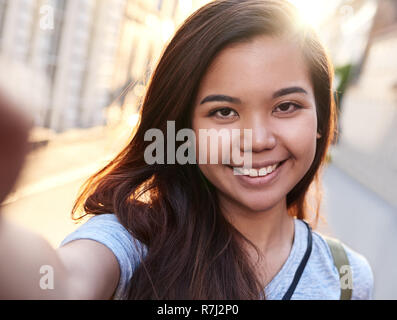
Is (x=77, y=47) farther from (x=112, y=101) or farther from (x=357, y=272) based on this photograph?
(x=357, y=272)

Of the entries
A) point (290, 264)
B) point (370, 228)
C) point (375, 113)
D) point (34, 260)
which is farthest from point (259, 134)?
point (375, 113)

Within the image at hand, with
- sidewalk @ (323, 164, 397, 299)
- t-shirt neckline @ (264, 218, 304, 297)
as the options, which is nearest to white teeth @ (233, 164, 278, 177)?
t-shirt neckline @ (264, 218, 304, 297)

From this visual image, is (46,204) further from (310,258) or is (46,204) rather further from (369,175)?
(369,175)

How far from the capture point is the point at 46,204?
204 inches

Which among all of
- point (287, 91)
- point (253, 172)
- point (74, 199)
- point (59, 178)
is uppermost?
point (287, 91)

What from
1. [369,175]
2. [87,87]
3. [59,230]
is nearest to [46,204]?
[59,230]

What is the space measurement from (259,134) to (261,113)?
0.05 metres

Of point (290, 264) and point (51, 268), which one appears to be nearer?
point (51, 268)

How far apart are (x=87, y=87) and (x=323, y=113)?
888 cm

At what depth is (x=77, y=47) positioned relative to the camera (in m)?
9.01

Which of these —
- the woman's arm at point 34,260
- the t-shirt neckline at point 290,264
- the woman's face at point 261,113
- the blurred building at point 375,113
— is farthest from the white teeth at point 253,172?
the blurred building at point 375,113

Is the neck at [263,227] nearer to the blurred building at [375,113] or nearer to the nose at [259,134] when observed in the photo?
the nose at [259,134]

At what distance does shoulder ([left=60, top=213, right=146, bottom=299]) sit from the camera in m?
1.02
